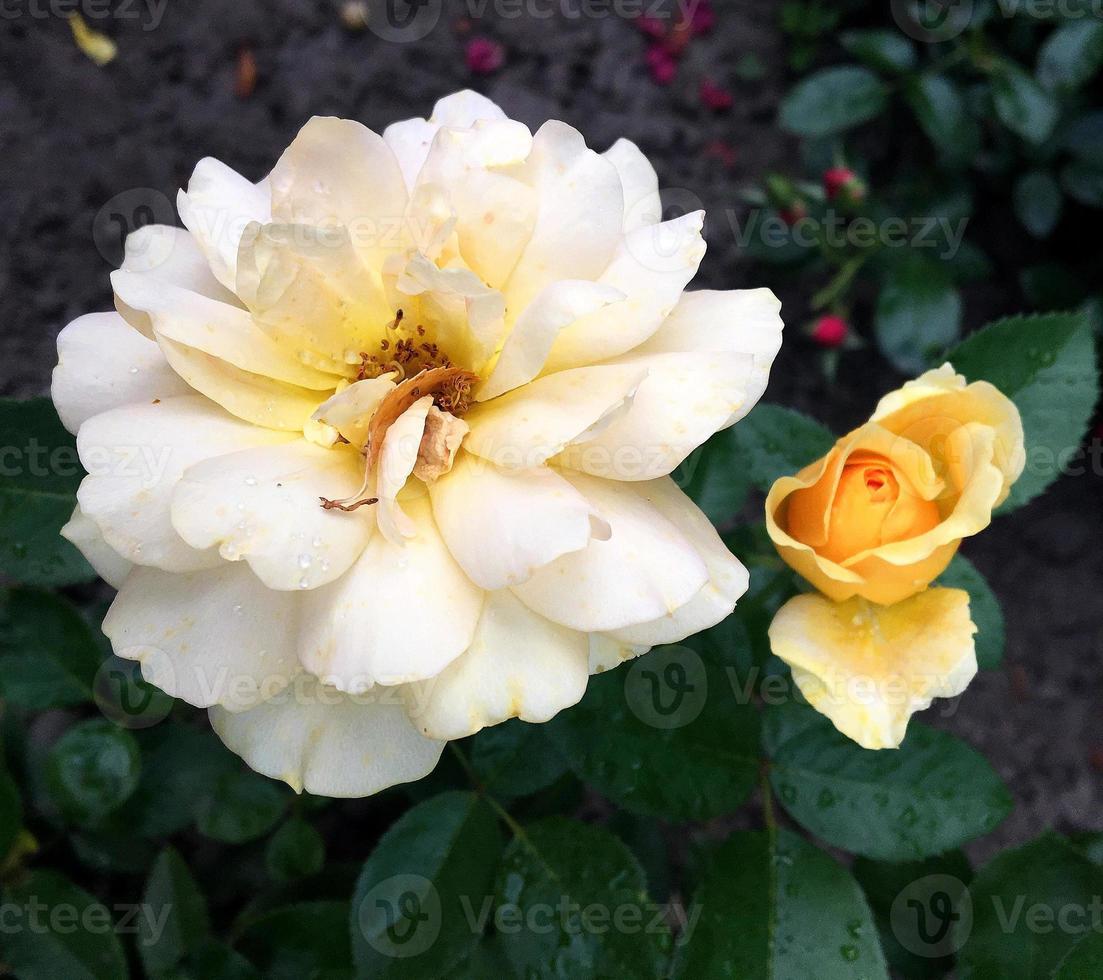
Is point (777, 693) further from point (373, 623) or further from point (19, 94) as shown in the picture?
point (19, 94)

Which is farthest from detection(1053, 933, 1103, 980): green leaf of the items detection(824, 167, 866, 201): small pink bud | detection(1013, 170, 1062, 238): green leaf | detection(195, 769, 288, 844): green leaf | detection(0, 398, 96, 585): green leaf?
detection(1013, 170, 1062, 238): green leaf

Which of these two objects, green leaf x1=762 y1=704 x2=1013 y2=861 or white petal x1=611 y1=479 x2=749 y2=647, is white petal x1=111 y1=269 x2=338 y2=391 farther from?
green leaf x1=762 y1=704 x2=1013 y2=861

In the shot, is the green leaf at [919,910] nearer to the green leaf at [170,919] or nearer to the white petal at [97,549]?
the green leaf at [170,919]

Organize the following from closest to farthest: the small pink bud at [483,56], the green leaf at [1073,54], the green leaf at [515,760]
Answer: the green leaf at [515,760] → the green leaf at [1073,54] → the small pink bud at [483,56]

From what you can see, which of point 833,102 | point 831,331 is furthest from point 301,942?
point 833,102

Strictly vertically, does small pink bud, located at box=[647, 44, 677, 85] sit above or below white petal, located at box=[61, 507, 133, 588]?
below

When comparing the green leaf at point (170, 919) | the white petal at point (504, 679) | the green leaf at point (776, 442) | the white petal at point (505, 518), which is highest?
the white petal at point (505, 518)

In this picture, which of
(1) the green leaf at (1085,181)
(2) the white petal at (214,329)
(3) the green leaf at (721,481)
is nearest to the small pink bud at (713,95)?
(1) the green leaf at (1085,181)
